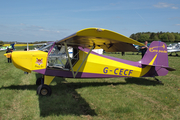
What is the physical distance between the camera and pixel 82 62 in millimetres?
5430

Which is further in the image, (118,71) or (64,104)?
(118,71)

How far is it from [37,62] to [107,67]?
9.89 ft

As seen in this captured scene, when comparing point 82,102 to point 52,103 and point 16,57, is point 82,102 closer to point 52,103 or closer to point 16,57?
point 52,103

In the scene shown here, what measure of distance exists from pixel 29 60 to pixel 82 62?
2096mm

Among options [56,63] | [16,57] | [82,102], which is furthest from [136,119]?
[16,57]

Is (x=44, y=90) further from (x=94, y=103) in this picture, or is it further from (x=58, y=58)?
(x=94, y=103)

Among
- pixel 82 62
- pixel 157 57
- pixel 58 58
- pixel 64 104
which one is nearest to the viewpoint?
pixel 64 104

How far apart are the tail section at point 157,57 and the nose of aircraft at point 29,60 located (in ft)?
15.7

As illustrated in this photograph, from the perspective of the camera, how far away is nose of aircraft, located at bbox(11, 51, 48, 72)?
5371mm

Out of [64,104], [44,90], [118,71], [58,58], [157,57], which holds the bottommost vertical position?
[64,104]

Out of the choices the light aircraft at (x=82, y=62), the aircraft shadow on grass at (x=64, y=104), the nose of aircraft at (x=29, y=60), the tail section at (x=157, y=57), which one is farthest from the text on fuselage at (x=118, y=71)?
the nose of aircraft at (x=29, y=60)

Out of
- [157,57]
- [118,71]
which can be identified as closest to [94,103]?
[118,71]

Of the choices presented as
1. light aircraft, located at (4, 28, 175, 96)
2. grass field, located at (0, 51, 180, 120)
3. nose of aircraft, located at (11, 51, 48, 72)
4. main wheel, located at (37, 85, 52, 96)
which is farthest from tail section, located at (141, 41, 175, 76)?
nose of aircraft, located at (11, 51, 48, 72)

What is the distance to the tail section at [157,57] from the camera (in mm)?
6840
